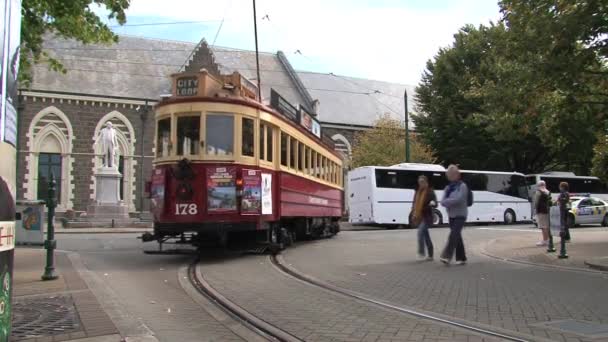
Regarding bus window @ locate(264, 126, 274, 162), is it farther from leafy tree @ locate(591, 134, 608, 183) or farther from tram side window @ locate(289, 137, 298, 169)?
leafy tree @ locate(591, 134, 608, 183)

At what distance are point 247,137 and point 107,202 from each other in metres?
19.5

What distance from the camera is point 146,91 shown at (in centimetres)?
4053

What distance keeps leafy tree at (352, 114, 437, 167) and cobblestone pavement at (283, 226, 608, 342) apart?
86.0ft

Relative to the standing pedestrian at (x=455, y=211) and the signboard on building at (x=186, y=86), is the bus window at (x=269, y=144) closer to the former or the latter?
the signboard on building at (x=186, y=86)

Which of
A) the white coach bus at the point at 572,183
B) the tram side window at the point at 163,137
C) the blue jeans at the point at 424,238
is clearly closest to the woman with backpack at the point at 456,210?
the blue jeans at the point at 424,238

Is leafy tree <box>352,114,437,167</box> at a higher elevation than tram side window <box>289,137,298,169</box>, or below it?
higher

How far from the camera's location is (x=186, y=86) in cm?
1283

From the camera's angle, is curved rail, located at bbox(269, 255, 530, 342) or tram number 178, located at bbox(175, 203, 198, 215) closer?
curved rail, located at bbox(269, 255, 530, 342)

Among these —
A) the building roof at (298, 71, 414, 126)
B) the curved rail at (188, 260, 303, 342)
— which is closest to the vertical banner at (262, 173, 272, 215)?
the curved rail at (188, 260, 303, 342)

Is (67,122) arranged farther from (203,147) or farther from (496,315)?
(496,315)

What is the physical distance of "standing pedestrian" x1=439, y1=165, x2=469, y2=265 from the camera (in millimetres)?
11336

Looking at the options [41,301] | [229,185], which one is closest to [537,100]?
[229,185]

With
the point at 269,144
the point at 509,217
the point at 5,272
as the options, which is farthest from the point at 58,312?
the point at 509,217

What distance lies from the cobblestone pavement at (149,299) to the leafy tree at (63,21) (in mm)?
4414
